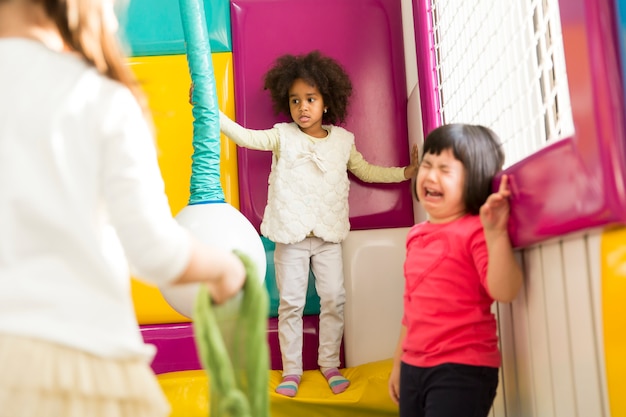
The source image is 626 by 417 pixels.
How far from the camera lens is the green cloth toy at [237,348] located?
2.32 ft

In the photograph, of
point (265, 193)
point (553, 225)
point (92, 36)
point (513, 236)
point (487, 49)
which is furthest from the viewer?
point (265, 193)

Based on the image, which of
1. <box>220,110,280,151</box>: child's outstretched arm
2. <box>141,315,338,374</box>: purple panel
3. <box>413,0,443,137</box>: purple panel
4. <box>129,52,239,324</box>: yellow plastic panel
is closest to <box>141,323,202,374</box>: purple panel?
<box>141,315,338,374</box>: purple panel

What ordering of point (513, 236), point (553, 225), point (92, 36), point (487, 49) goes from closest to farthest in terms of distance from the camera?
point (92, 36)
point (553, 225)
point (513, 236)
point (487, 49)

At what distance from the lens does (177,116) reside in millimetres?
2100

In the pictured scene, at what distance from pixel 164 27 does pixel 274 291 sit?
0.90m

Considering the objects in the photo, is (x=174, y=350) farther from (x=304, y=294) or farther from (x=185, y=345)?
(x=304, y=294)

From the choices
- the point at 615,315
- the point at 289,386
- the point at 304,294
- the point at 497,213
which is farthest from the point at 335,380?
the point at 615,315

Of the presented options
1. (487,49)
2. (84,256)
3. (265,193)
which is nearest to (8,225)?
(84,256)

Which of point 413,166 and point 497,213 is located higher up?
point 413,166

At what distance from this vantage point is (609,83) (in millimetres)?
804

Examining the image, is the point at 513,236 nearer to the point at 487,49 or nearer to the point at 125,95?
the point at 487,49

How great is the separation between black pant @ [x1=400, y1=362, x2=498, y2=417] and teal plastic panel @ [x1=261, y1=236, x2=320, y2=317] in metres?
0.82

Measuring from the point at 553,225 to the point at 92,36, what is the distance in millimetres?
650

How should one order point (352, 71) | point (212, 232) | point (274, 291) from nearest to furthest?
point (212, 232), point (274, 291), point (352, 71)
